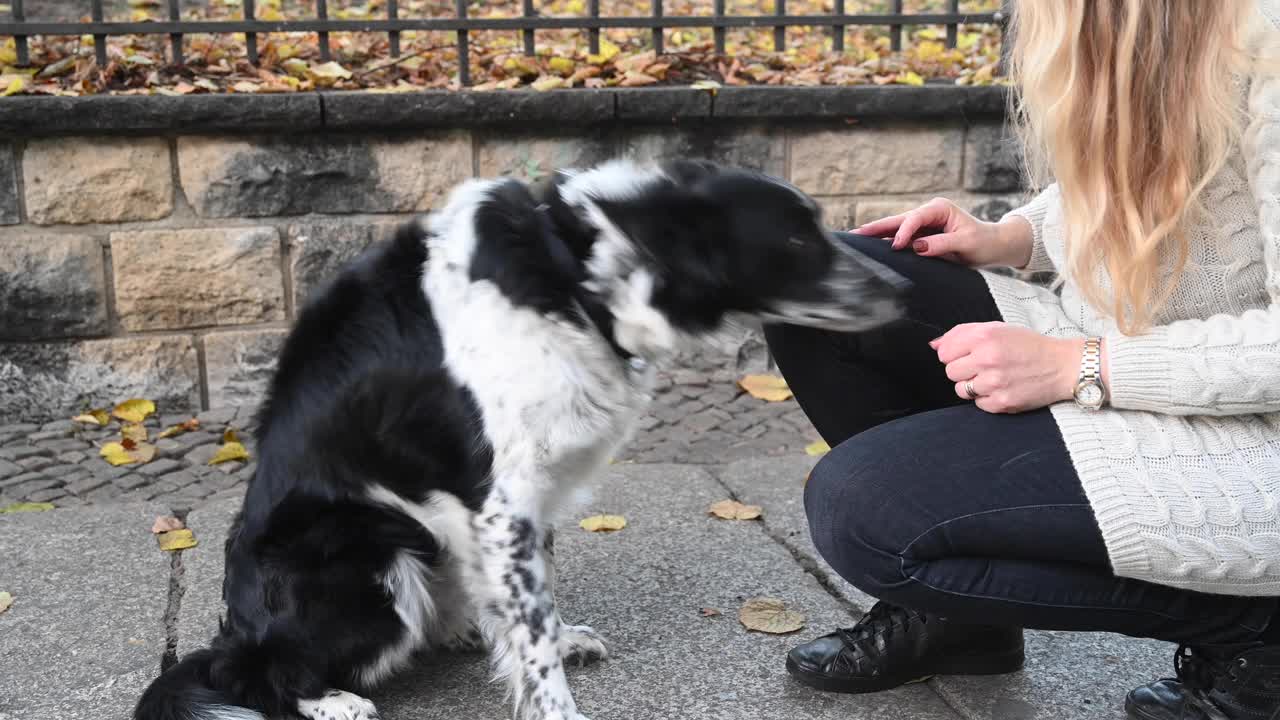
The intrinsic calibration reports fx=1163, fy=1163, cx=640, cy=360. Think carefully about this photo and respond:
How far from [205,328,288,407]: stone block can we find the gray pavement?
0.95m

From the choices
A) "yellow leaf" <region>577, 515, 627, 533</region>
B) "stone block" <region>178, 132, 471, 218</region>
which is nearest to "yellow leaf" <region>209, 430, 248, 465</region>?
"stone block" <region>178, 132, 471, 218</region>

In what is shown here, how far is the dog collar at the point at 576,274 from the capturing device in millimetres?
2168

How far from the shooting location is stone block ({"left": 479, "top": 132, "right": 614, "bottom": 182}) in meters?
4.35

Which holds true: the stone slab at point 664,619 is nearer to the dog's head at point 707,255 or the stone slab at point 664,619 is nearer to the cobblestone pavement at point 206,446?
the cobblestone pavement at point 206,446

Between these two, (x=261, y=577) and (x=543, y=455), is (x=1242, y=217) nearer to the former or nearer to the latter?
(x=543, y=455)

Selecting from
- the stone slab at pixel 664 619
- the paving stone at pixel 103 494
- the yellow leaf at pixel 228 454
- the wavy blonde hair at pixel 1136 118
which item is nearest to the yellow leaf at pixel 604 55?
the stone slab at pixel 664 619

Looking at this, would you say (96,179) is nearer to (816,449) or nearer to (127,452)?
(127,452)

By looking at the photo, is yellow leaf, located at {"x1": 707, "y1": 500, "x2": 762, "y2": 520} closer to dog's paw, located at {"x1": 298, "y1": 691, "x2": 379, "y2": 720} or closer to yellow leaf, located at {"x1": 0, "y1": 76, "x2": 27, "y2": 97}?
dog's paw, located at {"x1": 298, "y1": 691, "x2": 379, "y2": 720}

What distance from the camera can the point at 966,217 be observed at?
103 inches

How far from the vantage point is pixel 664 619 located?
2750mm

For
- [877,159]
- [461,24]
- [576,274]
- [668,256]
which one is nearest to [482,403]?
[576,274]

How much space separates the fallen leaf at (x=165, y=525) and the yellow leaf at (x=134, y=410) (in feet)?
3.20

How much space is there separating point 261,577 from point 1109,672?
69.4 inches

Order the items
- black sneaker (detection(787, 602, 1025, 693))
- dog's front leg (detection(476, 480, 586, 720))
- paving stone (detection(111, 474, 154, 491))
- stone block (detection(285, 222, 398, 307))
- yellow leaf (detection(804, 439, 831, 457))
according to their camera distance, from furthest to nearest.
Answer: stone block (detection(285, 222, 398, 307)) → yellow leaf (detection(804, 439, 831, 457)) → paving stone (detection(111, 474, 154, 491)) → black sneaker (detection(787, 602, 1025, 693)) → dog's front leg (detection(476, 480, 586, 720))
